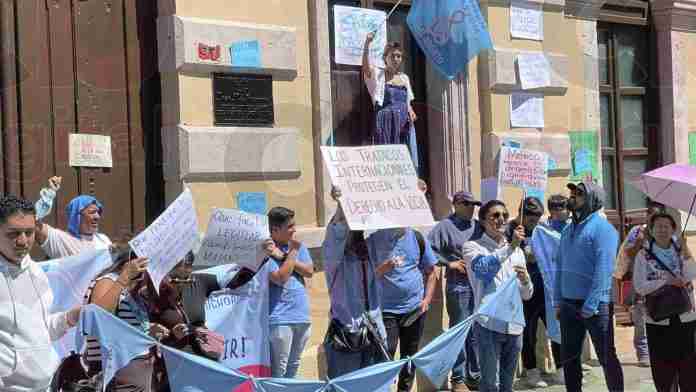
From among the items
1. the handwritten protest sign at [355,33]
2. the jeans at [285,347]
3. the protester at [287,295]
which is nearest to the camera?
the protester at [287,295]

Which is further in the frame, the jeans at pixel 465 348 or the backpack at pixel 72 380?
the jeans at pixel 465 348

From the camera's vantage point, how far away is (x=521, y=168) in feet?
28.2

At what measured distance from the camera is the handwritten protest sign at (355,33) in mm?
8641

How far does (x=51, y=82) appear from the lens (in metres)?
7.20

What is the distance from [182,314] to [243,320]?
0.81 meters

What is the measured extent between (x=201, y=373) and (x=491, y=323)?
2.33 metres

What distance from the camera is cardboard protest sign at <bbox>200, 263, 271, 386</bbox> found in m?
6.30

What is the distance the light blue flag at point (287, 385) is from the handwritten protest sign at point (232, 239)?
803 mm

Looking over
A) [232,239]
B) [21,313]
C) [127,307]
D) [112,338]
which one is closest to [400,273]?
[232,239]

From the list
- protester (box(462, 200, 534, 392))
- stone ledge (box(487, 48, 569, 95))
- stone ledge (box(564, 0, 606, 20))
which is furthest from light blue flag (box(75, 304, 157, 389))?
stone ledge (box(564, 0, 606, 20))

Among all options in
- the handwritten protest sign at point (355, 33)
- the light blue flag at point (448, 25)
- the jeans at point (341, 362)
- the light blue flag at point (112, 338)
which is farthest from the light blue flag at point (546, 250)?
the light blue flag at point (112, 338)

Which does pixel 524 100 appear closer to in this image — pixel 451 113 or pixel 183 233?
pixel 451 113

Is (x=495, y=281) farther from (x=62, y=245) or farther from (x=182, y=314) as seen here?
(x=62, y=245)

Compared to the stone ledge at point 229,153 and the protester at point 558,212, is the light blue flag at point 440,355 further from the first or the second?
the protester at point 558,212
